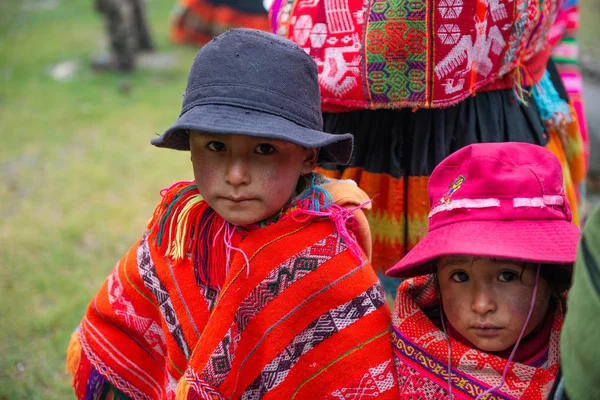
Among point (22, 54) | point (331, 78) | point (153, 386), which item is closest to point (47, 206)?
point (153, 386)

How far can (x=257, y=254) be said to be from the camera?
154cm

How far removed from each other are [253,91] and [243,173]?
19 centimetres

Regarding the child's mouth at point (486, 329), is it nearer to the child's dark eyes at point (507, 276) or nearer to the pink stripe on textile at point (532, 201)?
the child's dark eyes at point (507, 276)

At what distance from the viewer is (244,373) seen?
1.59 meters

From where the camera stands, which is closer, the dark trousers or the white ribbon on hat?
the white ribbon on hat

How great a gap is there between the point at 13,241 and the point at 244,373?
275 centimetres

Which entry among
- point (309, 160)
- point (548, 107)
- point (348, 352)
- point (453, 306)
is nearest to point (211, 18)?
point (548, 107)

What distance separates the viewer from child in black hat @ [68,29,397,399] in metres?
1.44

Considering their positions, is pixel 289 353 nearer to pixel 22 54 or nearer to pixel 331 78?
pixel 331 78

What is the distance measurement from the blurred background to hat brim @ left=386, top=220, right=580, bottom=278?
1959 mm

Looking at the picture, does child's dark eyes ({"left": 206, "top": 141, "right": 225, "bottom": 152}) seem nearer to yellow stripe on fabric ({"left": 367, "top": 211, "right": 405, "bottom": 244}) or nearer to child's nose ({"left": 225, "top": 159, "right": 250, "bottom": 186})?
child's nose ({"left": 225, "top": 159, "right": 250, "bottom": 186})

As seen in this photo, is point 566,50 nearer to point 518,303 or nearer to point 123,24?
point 518,303

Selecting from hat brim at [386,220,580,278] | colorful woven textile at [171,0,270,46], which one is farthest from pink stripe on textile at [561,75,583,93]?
colorful woven textile at [171,0,270,46]

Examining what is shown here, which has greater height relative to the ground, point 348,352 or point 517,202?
point 517,202
